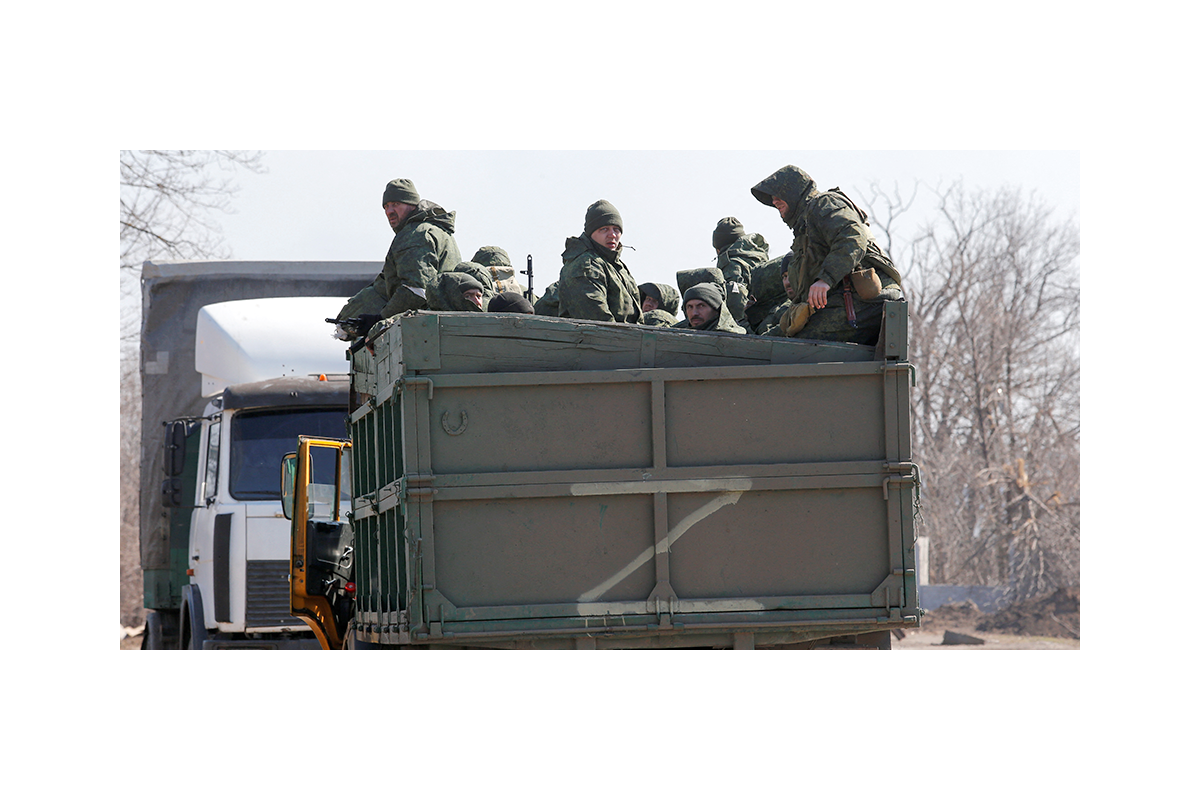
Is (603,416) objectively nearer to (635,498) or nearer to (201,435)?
(635,498)

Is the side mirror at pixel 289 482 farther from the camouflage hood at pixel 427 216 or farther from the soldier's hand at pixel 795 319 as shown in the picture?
the soldier's hand at pixel 795 319

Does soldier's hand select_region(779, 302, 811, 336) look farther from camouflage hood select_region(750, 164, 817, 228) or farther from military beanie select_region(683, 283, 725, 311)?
military beanie select_region(683, 283, 725, 311)

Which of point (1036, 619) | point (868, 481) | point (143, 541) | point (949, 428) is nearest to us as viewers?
point (868, 481)

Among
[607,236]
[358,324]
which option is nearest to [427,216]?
[358,324]

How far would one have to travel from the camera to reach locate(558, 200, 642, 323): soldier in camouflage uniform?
7348 mm

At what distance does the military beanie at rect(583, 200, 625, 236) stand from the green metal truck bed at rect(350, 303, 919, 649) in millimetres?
1841

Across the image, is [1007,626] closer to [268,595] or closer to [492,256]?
[492,256]

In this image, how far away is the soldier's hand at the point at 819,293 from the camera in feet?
21.4

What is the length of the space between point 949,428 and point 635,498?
865 inches

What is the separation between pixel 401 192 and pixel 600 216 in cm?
183

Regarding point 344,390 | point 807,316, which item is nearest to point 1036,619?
point 344,390

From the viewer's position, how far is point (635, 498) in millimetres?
5742

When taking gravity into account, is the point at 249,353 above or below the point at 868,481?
above

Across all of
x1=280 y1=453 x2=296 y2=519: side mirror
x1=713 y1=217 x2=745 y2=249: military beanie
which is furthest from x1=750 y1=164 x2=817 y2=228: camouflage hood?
x1=713 y1=217 x2=745 y2=249: military beanie
